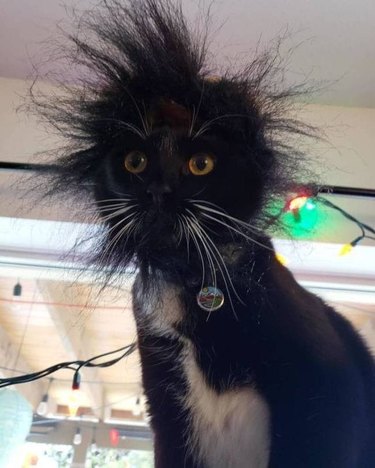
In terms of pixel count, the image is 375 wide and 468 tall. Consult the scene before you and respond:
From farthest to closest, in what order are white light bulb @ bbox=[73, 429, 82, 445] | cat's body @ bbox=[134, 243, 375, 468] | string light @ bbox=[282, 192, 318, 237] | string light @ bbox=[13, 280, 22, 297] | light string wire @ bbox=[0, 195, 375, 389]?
string light @ bbox=[13, 280, 22, 297], white light bulb @ bbox=[73, 429, 82, 445], light string wire @ bbox=[0, 195, 375, 389], string light @ bbox=[282, 192, 318, 237], cat's body @ bbox=[134, 243, 375, 468]

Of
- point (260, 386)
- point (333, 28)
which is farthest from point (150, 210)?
point (333, 28)

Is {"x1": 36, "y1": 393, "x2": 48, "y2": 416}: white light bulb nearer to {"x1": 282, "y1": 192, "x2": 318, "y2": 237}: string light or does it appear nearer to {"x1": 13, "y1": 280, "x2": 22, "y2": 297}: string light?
{"x1": 13, "y1": 280, "x2": 22, "y2": 297}: string light

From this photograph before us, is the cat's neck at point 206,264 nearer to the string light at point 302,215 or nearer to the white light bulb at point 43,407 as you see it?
the string light at point 302,215

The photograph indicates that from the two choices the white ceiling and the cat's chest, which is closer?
the cat's chest

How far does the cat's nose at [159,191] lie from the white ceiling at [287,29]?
575 mm

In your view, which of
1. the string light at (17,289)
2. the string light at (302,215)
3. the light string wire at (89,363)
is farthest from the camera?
the string light at (17,289)

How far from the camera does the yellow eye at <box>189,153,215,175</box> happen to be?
1.73 feet

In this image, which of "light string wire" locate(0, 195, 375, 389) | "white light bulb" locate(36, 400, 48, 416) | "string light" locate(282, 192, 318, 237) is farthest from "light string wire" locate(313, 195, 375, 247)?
"white light bulb" locate(36, 400, 48, 416)

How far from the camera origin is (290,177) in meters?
0.55

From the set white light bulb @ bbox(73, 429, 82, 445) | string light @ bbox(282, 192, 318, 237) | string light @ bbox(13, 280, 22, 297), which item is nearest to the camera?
string light @ bbox(282, 192, 318, 237)

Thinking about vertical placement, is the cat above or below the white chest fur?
above

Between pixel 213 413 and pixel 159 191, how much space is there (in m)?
0.25

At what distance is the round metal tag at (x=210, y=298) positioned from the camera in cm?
53

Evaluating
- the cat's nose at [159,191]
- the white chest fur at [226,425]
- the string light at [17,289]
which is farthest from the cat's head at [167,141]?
the string light at [17,289]
